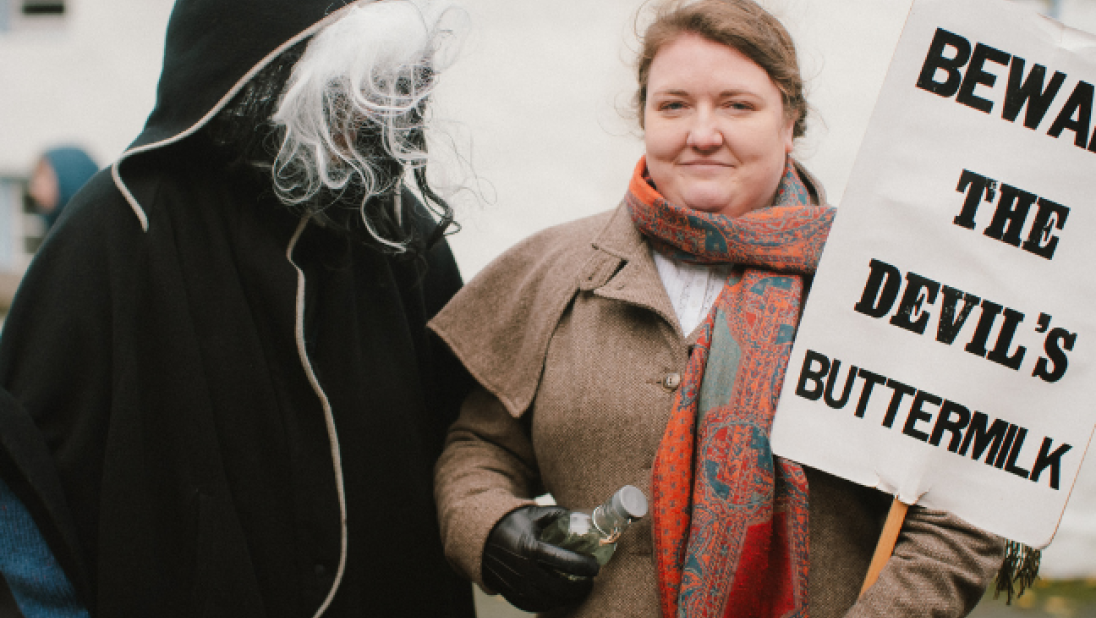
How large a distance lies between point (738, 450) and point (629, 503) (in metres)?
0.24

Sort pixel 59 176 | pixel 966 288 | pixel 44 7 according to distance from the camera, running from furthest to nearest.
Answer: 1. pixel 44 7
2. pixel 59 176
3. pixel 966 288

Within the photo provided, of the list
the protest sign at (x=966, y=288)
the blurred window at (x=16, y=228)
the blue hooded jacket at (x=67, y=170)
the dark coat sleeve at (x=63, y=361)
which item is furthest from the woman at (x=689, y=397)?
the blurred window at (x=16, y=228)

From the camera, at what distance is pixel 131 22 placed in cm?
429

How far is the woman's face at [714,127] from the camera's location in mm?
1648

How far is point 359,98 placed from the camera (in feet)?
5.36

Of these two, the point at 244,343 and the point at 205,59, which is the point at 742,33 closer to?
the point at 205,59

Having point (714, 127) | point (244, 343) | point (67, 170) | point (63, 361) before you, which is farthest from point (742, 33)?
point (67, 170)

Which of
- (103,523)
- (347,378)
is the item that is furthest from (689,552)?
(103,523)

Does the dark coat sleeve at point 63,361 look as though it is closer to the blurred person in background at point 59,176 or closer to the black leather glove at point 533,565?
the black leather glove at point 533,565

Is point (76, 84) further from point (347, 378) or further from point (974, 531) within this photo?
point (974, 531)

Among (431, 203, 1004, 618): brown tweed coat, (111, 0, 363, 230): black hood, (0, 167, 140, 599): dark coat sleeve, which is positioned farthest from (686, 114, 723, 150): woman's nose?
(0, 167, 140, 599): dark coat sleeve

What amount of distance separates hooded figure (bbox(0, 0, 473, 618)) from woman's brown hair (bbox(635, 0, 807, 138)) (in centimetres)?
49

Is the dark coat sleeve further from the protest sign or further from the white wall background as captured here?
the white wall background

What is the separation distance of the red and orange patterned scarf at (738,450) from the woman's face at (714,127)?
8cm
